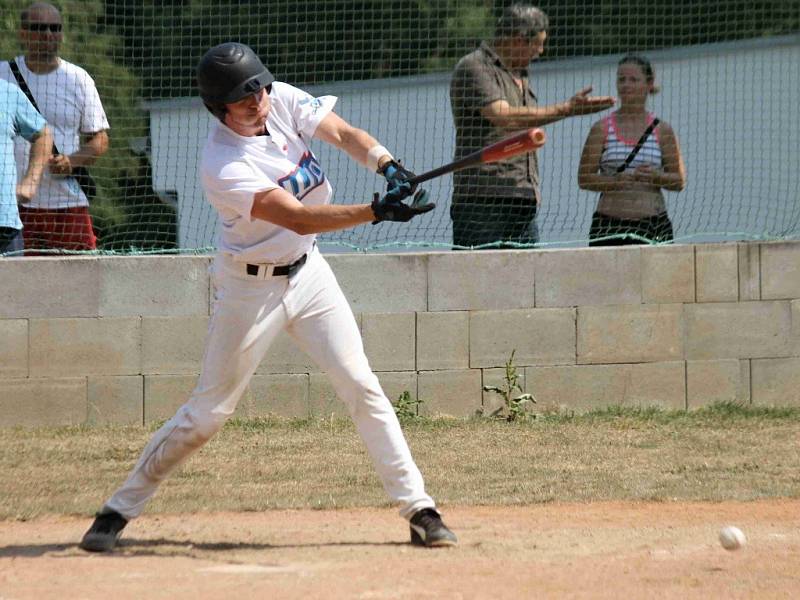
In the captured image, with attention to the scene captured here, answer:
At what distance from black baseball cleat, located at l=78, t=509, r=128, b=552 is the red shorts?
3.40 m

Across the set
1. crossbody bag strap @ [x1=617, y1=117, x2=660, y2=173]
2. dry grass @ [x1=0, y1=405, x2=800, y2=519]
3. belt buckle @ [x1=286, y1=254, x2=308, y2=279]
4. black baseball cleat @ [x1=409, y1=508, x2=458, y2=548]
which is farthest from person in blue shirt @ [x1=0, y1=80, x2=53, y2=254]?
black baseball cleat @ [x1=409, y1=508, x2=458, y2=548]

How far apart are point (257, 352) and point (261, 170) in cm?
70

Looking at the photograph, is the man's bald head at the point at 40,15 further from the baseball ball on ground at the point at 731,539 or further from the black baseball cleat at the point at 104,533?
the baseball ball on ground at the point at 731,539

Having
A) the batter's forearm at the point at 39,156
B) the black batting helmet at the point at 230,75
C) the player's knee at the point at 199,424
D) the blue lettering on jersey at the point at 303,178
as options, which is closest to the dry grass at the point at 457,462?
the player's knee at the point at 199,424

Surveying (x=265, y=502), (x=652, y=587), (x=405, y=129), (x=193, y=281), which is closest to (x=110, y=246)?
(x=193, y=281)

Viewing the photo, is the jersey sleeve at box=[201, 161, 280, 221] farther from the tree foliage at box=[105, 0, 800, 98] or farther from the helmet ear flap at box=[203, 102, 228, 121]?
the tree foliage at box=[105, 0, 800, 98]

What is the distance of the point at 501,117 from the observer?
8141mm

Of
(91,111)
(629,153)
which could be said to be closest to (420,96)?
(629,153)

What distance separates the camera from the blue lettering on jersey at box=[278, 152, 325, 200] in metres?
5.07

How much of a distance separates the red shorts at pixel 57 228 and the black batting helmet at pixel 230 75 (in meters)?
3.58

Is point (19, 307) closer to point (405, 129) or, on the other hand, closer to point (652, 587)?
point (405, 129)

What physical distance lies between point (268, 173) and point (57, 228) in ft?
12.0

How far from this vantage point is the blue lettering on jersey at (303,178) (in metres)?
5.07

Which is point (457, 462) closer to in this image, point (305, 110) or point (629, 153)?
point (629, 153)
